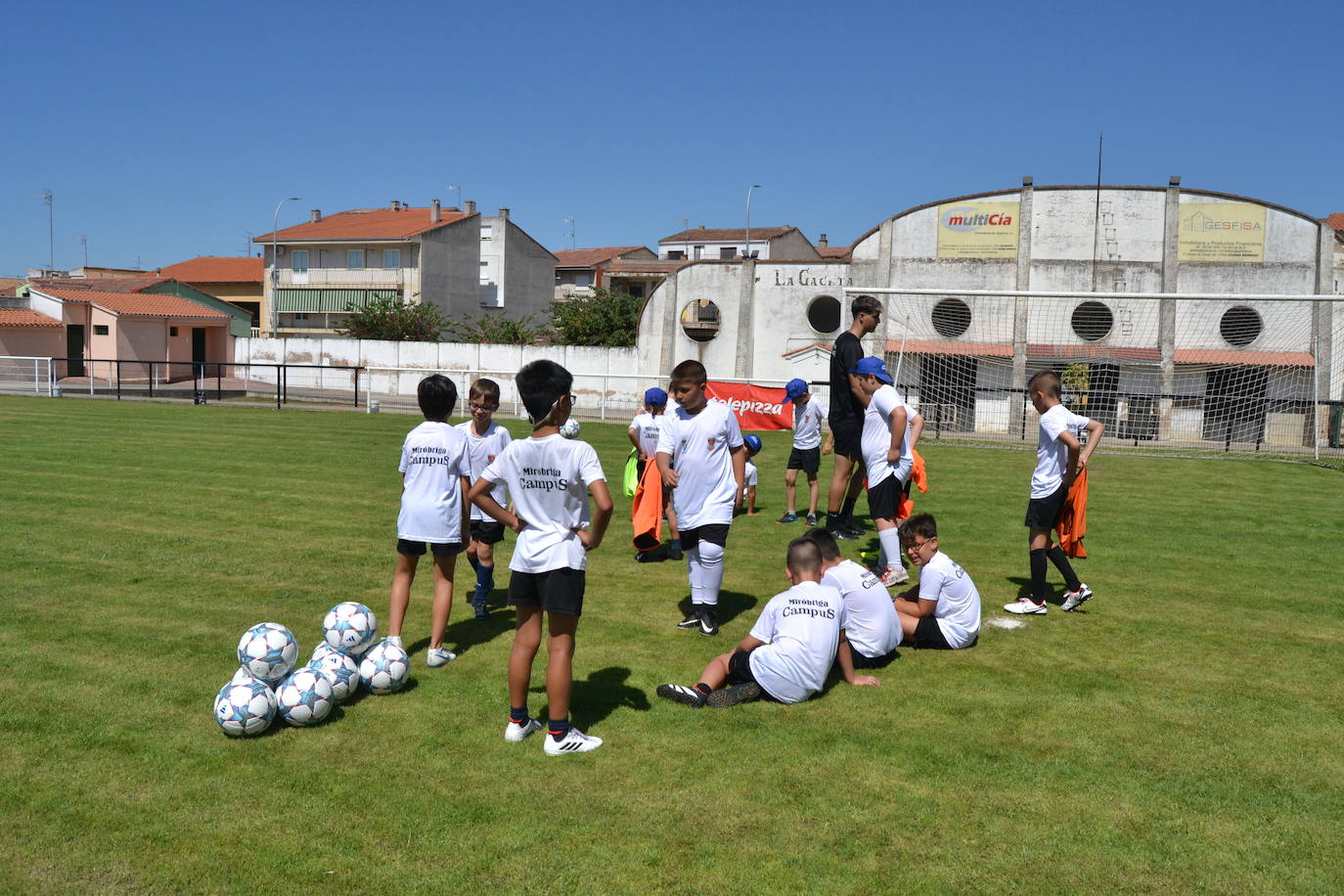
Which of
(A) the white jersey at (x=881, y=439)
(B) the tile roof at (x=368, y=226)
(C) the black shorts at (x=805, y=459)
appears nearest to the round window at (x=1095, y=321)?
(C) the black shorts at (x=805, y=459)

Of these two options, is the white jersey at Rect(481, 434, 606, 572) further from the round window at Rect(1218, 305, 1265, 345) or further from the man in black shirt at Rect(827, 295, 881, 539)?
the round window at Rect(1218, 305, 1265, 345)

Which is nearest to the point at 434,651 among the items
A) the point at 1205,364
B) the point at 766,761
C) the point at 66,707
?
the point at 66,707

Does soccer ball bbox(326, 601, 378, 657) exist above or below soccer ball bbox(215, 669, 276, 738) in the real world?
above

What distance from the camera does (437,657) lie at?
20.8 ft

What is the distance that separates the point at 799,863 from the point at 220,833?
2.33 meters

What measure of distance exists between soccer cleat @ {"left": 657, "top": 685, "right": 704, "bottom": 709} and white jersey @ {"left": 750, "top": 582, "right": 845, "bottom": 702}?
35 centimetres

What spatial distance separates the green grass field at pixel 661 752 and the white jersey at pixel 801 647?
0.14 meters

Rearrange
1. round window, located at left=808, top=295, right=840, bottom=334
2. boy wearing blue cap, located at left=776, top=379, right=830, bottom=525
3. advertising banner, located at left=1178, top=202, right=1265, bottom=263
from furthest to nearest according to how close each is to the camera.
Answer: round window, located at left=808, top=295, right=840, bottom=334
advertising banner, located at left=1178, top=202, right=1265, bottom=263
boy wearing blue cap, located at left=776, top=379, right=830, bottom=525

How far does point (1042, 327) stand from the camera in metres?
35.7

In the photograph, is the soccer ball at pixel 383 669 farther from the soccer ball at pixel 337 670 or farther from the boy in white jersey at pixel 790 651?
the boy in white jersey at pixel 790 651

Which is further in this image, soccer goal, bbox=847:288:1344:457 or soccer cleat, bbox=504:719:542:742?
soccer goal, bbox=847:288:1344:457

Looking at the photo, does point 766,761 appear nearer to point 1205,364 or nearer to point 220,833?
point 220,833

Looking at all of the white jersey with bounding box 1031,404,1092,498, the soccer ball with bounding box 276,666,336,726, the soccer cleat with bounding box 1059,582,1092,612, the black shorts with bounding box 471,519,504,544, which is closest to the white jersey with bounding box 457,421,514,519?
the black shorts with bounding box 471,519,504,544

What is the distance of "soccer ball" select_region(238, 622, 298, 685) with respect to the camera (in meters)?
5.45
